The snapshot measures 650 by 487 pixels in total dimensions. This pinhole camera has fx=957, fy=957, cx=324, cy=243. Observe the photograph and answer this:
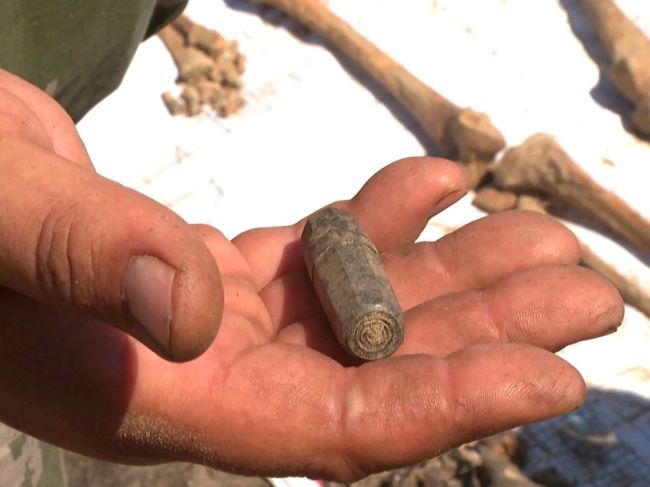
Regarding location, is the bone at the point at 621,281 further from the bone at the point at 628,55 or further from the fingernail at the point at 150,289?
the fingernail at the point at 150,289

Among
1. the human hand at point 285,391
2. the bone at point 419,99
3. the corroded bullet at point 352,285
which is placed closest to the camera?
the human hand at point 285,391

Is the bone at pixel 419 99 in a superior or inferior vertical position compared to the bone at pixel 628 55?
inferior

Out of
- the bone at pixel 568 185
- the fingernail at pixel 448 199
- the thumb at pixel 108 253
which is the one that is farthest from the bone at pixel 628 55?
the thumb at pixel 108 253

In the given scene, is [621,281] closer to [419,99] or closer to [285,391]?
[419,99]

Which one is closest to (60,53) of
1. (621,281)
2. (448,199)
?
(448,199)

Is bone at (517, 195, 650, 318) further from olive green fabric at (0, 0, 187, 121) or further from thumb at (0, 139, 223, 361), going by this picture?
thumb at (0, 139, 223, 361)

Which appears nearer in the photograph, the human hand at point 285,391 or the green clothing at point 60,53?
the human hand at point 285,391

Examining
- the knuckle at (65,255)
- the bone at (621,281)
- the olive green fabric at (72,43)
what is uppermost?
the knuckle at (65,255)

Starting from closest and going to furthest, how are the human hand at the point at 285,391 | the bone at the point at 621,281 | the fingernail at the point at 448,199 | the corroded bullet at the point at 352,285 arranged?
the human hand at the point at 285,391 < the corroded bullet at the point at 352,285 < the fingernail at the point at 448,199 < the bone at the point at 621,281
